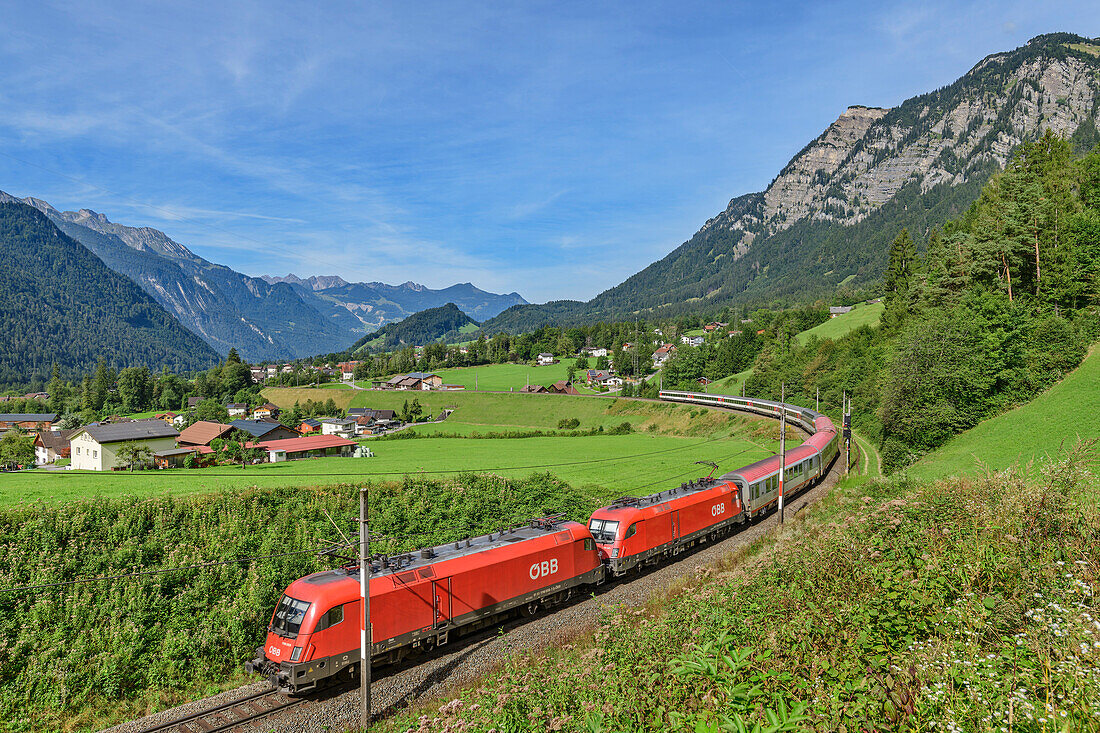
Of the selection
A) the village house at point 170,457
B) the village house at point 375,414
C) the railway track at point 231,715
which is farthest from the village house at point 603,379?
the railway track at point 231,715

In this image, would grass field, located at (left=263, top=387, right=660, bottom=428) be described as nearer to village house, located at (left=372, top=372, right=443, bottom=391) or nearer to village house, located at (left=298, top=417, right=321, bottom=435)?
village house, located at (left=372, top=372, right=443, bottom=391)

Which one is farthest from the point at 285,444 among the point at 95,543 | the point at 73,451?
the point at 95,543

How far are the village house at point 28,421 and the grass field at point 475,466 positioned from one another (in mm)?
96755

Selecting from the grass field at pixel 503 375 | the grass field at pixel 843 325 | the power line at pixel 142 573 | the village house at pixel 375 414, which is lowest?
the village house at pixel 375 414

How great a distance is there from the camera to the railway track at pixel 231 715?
14789 millimetres

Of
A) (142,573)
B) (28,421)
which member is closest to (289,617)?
(142,573)

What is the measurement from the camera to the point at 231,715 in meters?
15.2

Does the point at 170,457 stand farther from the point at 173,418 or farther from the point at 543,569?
the point at 173,418

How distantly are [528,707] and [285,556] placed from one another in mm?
17978

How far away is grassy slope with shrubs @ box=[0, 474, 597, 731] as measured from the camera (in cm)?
1670

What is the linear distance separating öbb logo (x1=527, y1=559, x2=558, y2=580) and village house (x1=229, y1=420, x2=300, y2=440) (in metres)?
65.0

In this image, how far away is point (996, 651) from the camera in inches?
258

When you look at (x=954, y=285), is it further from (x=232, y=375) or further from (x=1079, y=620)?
(x=232, y=375)

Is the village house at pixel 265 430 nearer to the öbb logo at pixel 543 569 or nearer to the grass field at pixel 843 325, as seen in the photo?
the öbb logo at pixel 543 569
